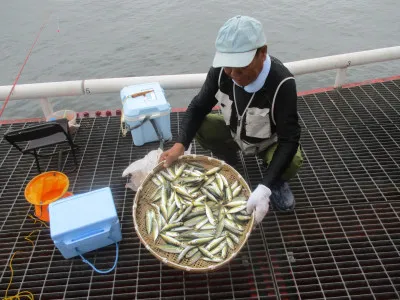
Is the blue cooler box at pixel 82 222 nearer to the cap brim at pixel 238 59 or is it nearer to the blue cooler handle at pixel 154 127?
the blue cooler handle at pixel 154 127

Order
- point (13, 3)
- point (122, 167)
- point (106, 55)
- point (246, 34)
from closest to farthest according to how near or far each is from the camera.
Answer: point (246, 34)
point (122, 167)
point (106, 55)
point (13, 3)

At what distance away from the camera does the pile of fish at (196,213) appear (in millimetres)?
3082

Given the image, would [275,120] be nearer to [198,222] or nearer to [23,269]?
[198,222]

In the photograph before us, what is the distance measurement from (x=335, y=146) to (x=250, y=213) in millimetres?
2228

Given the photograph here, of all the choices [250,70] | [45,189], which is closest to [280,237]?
[250,70]

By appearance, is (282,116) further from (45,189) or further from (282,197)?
(45,189)

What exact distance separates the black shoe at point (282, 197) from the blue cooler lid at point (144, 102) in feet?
6.25

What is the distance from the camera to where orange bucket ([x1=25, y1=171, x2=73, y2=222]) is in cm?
367

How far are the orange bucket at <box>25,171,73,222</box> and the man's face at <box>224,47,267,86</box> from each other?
92.9 inches

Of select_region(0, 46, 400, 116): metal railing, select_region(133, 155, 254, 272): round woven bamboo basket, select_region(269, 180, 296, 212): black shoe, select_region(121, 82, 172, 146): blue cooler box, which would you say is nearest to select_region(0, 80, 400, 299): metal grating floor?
select_region(269, 180, 296, 212): black shoe

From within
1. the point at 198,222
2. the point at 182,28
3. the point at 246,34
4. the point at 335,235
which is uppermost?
the point at 246,34

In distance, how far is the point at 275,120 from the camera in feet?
11.1

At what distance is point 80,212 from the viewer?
318 centimetres

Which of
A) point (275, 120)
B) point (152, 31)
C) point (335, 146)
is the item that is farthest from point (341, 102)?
point (152, 31)
